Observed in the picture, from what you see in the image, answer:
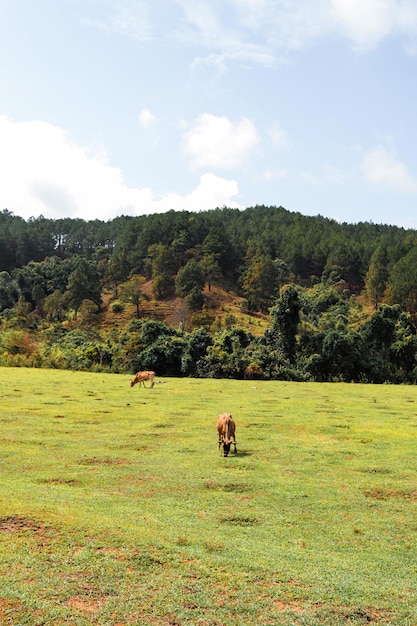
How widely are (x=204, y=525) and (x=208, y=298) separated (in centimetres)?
9731

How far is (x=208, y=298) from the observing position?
350 feet

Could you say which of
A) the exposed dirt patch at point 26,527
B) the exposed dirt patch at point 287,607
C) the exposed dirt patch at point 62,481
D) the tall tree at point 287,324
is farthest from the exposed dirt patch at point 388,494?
the tall tree at point 287,324

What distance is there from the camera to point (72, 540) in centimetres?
823

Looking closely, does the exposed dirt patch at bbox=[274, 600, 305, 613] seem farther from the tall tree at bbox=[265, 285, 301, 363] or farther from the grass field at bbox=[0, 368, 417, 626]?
the tall tree at bbox=[265, 285, 301, 363]

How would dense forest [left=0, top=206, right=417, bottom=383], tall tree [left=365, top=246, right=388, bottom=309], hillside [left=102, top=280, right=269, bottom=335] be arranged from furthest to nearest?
1. tall tree [left=365, top=246, right=388, bottom=309]
2. hillside [left=102, top=280, right=269, bottom=335]
3. dense forest [left=0, top=206, right=417, bottom=383]

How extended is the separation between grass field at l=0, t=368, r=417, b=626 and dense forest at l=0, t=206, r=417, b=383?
35.7 meters

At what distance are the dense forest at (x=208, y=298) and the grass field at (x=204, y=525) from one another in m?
35.7

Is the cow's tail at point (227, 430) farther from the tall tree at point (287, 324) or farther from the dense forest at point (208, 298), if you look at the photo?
the tall tree at point (287, 324)

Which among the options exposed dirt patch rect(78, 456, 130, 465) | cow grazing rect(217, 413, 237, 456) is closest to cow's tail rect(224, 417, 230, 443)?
cow grazing rect(217, 413, 237, 456)

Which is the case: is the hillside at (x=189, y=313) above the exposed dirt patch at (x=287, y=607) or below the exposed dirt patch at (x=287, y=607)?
above

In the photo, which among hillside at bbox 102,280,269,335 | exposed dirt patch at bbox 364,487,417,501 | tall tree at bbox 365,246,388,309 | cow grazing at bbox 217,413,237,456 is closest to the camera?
exposed dirt patch at bbox 364,487,417,501

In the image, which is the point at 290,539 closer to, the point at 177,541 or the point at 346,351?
the point at 177,541

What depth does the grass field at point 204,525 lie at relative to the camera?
21.8ft

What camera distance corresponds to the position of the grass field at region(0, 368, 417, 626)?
261 inches
